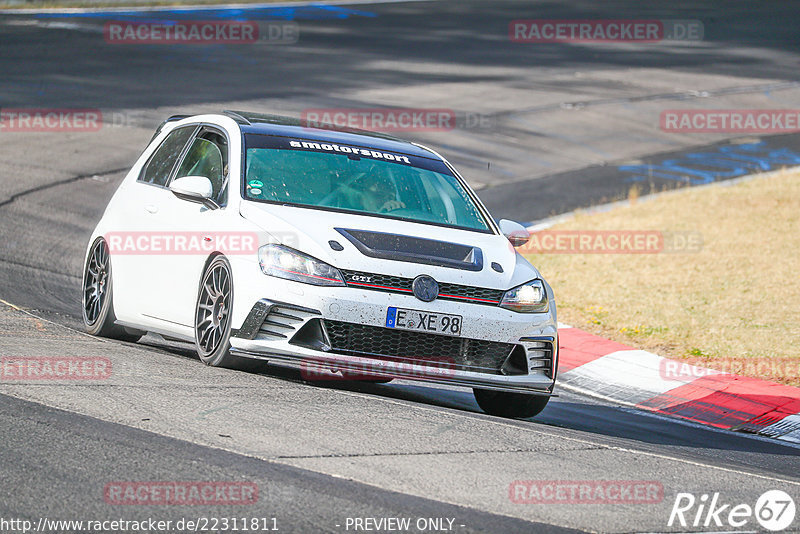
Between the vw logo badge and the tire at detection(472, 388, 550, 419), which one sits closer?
the vw logo badge

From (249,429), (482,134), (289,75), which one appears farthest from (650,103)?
(249,429)

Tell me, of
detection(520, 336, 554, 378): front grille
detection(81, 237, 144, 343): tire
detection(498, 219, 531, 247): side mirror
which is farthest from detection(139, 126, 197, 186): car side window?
detection(520, 336, 554, 378): front grille

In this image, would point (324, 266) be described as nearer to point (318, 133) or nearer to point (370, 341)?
point (370, 341)

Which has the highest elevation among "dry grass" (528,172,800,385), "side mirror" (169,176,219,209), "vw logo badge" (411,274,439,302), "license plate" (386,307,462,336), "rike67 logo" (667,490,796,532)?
"side mirror" (169,176,219,209)

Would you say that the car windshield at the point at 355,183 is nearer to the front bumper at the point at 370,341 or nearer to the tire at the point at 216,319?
the tire at the point at 216,319

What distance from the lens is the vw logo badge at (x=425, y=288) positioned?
6.93 meters

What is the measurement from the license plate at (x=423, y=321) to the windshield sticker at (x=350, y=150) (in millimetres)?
1721

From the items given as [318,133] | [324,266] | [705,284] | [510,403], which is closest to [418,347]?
[324,266]

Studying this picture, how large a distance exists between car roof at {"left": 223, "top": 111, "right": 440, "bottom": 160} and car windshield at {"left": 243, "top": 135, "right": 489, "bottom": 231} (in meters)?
0.12

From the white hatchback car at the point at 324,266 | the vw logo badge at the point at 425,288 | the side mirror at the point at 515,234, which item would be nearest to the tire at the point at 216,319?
the white hatchback car at the point at 324,266

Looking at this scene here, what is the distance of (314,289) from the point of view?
22.4 feet

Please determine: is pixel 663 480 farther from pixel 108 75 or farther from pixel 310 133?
pixel 108 75

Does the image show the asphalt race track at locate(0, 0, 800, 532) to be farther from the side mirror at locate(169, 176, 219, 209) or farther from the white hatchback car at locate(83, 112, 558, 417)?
the side mirror at locate(169, 176, 219, 209)

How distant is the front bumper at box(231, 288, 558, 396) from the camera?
6.83 m
